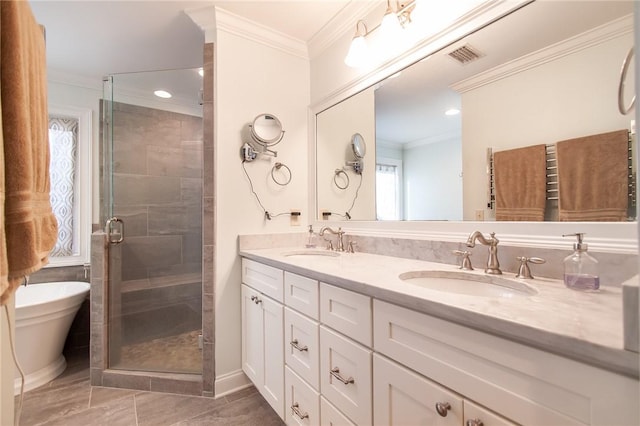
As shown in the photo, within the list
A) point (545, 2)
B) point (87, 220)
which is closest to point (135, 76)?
point (87, 220)

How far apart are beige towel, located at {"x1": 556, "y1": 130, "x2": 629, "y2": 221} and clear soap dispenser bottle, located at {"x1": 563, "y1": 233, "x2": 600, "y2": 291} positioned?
0.55ft

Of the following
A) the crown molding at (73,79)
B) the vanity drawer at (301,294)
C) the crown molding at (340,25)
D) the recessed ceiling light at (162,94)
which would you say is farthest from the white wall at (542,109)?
the crown molding at (73,79)

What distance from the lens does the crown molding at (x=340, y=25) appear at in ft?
5.42

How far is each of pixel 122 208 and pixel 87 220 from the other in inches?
34.5

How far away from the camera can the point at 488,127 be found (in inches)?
46.3

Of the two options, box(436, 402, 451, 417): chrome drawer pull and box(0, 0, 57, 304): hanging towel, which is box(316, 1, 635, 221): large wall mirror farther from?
box(0, 0, 57, 304): hanging towel

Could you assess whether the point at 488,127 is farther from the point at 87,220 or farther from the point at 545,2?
the point at 87,220

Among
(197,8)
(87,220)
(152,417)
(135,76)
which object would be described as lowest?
(152,417)

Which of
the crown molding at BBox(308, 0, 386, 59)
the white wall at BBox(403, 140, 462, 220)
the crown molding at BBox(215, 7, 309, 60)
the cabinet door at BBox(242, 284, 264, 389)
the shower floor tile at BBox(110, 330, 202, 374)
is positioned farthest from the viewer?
the shower floor tile at BBox(110, 330, 202, 374)

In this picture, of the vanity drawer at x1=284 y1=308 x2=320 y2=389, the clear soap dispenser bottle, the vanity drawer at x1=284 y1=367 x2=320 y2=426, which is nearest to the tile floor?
the vanity drawer at x1=284 y1=367 x2=320 y2=426

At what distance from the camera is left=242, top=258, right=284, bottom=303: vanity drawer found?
1360 mm

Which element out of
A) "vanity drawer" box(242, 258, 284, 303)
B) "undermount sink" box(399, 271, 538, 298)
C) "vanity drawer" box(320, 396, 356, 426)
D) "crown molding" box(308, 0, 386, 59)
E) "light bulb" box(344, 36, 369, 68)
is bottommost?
"vanity drawer" box(320, 396, 356, 426)

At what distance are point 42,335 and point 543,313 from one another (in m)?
2.65

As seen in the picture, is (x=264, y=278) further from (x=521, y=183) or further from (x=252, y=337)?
(x=521, y=183)
